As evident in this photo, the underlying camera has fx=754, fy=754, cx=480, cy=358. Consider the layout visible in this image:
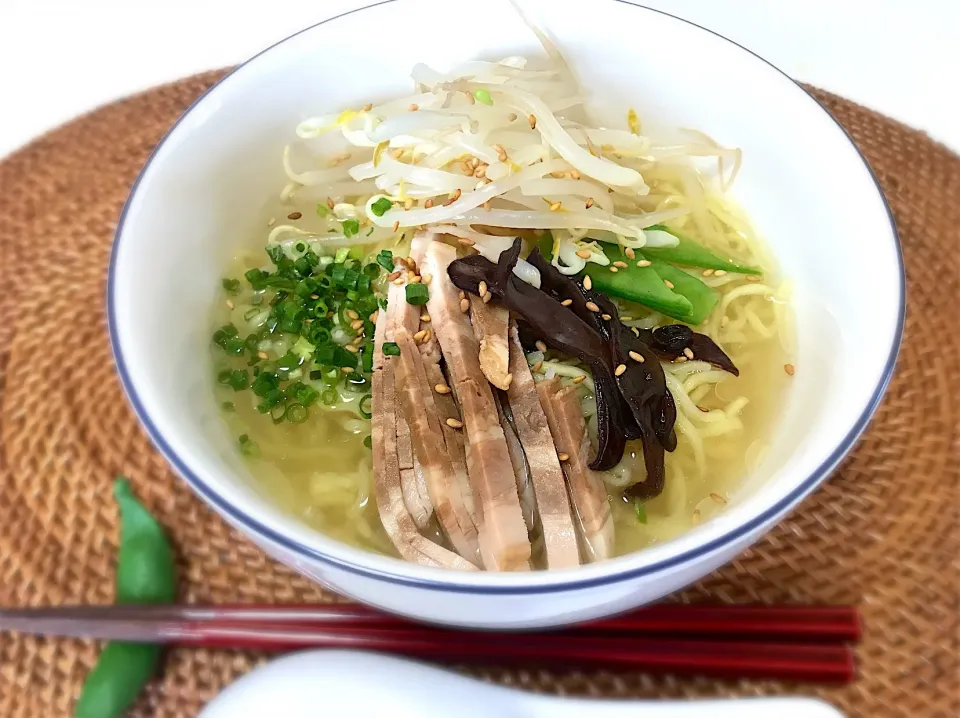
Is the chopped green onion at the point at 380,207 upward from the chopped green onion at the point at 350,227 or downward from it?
upward

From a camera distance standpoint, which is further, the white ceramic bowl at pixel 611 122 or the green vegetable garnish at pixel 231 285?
the green vegetable garnish at pixel 231 285

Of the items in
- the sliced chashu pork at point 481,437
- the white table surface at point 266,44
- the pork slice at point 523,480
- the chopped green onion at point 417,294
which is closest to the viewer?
the sliced chashu pork at point 481,437

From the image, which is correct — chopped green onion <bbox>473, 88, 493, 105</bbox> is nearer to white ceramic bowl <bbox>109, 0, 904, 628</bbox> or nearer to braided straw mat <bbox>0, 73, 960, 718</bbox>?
white ceramic bowl <bbox>109, 0, 904, 628</bbox>

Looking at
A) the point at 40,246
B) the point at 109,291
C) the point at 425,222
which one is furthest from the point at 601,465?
the point at 40,246

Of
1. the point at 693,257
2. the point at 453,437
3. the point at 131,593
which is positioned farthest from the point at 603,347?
the point at 131,593

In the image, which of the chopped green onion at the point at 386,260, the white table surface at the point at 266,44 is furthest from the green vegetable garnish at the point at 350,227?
the white table surface at the point at 266,44

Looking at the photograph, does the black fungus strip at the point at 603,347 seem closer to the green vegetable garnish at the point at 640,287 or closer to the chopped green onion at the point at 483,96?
the green vegetable garnish at the point at 640,287

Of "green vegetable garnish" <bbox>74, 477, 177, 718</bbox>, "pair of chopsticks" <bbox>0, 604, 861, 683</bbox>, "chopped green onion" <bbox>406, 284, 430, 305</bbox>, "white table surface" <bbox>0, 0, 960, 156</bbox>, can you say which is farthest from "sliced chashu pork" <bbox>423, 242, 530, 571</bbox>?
"white table surface" <bbox>0, 0, 960, 156</bbox>
